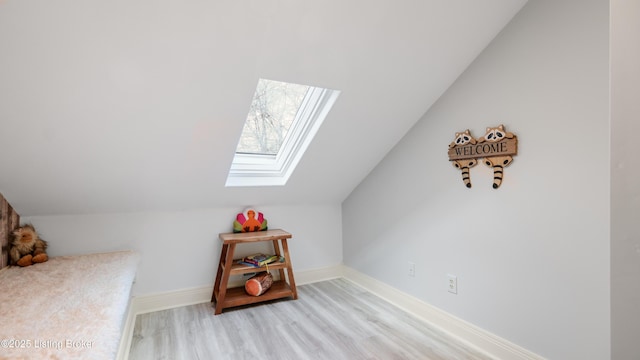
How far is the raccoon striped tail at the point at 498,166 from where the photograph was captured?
1765 mm

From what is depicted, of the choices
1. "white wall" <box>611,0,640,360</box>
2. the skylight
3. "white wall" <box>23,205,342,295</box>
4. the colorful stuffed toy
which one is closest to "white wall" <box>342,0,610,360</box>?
the skylight

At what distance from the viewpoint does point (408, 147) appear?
8.16 feet

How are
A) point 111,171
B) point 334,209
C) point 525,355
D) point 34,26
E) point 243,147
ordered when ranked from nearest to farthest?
point 34,26
point 525,355
point 111,171
point 243,147
point 334,209

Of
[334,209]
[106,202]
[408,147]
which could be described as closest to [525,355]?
[408,147]

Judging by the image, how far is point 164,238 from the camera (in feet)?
8.60

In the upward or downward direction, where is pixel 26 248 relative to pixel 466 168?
downward

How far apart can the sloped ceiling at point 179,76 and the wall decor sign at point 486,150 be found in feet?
1.35

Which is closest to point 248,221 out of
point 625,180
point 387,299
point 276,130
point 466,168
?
point 276,130

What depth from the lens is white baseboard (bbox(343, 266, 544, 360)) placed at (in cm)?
174

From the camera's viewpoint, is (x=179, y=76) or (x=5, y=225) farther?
(x=5, y=225)

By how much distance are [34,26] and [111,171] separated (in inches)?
40.1

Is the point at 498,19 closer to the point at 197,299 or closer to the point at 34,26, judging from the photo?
the point at 34,26

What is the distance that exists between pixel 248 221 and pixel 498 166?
77.3 inches

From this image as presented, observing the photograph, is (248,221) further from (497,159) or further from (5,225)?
(497,159)
